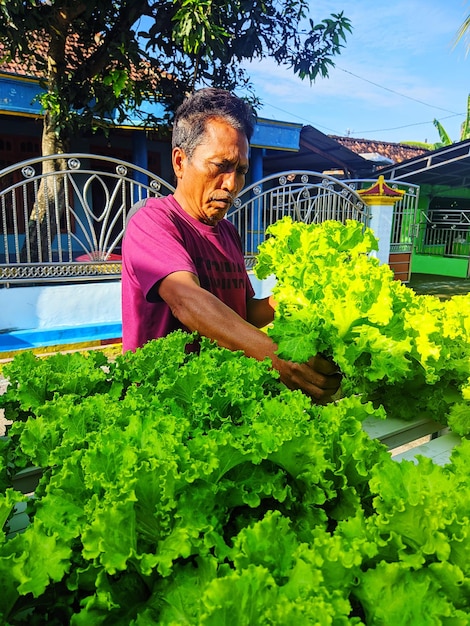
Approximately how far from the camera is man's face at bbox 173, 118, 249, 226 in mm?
2049

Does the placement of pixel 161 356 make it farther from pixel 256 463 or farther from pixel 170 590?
pixel 170 590

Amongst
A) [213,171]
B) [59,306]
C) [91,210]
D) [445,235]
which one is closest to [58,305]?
[59,306]

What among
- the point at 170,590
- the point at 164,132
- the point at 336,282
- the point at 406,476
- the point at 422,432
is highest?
the point at 164,132

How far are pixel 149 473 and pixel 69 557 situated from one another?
0.20m

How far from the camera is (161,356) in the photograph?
1.72m

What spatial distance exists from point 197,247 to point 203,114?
0.56 m

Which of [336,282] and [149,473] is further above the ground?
[336,282]

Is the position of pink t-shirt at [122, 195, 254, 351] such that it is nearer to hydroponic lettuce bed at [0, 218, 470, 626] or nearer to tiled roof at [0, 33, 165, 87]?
hydroponic lettuce bed at [0, 218, 470, 626]

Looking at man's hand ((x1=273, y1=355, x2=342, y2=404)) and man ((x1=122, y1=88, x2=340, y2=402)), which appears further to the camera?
man ((x1=122, y1=88, x2=340, y2=402))

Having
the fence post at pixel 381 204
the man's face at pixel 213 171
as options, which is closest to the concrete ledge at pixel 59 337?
the man's face at pixel 213 171

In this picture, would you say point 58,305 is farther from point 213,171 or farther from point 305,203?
point 213,171

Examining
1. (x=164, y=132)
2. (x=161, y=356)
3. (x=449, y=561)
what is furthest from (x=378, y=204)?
(x=449, y=561)

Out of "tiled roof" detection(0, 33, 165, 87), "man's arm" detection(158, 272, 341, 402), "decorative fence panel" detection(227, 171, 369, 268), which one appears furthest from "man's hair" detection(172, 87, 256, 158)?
"tiled roof" detection(0, 33, 165, 87)

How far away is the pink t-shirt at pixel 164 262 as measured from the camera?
6.40 ft
